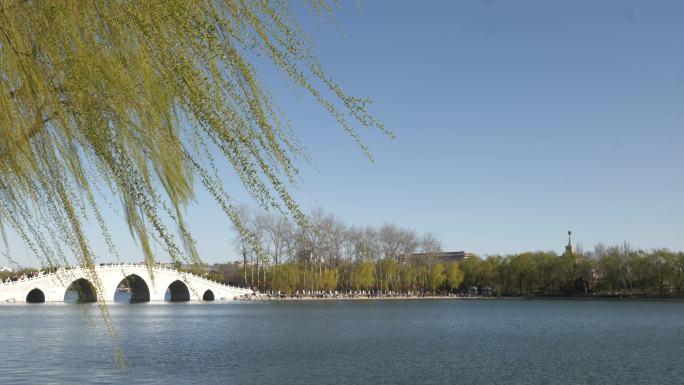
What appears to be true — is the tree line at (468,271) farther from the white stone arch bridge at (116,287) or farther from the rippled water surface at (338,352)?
the rippled water surface at (338,352)

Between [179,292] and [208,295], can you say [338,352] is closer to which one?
[208,295]

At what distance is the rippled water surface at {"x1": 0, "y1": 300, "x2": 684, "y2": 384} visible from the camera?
23297 millimetres

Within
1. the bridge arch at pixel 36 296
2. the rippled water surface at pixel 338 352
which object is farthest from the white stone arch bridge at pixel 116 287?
the rippled water surface at pixel 338 352

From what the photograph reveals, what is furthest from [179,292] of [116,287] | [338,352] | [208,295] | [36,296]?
[338,352]

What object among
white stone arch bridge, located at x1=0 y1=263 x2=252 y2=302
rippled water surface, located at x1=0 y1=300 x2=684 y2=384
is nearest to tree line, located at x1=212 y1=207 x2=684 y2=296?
white stone arch bridge, located at x1=0 y1=263 x2=252 y2=302

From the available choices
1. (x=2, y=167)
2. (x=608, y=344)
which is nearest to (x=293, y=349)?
(x=608, y=344)

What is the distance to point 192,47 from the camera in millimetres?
1952

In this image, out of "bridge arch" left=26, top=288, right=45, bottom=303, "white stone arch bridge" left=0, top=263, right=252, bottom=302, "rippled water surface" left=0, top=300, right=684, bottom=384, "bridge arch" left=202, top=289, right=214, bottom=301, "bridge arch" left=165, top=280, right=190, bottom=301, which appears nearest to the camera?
"rippled water surface" left=0, top=300, right=684, bottom=384

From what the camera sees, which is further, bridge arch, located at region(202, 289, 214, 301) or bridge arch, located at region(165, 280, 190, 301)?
bridge arch, located at region(165, 280, 190, 301)

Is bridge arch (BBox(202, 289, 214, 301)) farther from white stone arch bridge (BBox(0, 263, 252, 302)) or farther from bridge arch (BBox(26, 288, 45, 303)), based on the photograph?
bridge arch (BBox(26, 288, 45, 303))

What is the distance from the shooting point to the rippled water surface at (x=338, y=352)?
76.4 feet

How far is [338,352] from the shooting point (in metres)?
30.1

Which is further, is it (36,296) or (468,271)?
(468,271)

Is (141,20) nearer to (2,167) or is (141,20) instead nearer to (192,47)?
(192,47)
